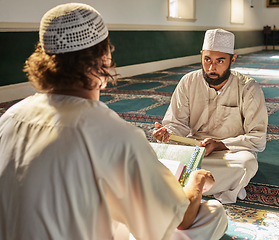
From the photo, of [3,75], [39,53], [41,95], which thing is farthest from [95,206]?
[3,75]

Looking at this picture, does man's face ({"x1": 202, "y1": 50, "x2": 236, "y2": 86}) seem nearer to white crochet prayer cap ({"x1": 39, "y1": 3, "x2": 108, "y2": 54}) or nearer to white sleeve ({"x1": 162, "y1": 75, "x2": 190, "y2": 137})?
white sleeve ({"x1": 162, "y1": 75, "x2": 190, "y2": 137})

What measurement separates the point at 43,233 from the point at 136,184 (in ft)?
0.85

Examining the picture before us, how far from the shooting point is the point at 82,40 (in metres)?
1.00

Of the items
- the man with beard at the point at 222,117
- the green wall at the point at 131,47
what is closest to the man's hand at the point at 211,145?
the man with beard at the point at 222,117

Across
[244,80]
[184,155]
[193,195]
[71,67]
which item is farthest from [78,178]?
[244,80]

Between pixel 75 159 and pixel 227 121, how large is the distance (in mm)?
1838

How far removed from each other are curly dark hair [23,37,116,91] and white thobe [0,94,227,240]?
0.15ft

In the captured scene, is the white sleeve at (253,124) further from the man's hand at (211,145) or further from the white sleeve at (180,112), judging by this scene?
the white sleeve at (180,112)

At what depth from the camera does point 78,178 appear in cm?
95

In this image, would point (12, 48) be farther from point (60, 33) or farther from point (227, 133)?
point (60, 33)

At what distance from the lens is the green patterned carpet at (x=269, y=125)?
2100mm

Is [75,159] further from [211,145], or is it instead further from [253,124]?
[253,124]

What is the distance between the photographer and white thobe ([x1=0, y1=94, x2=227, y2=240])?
0.95 metres

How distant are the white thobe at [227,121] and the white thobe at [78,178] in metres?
1.44
